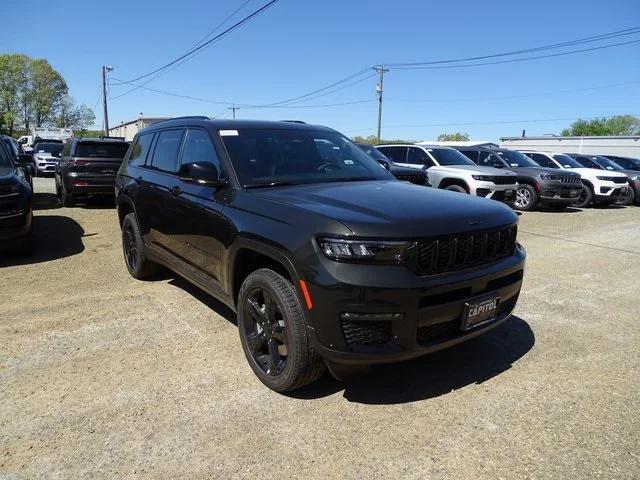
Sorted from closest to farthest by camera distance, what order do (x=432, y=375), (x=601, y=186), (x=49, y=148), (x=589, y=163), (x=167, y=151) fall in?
1. (x=432, y=375)
2. (x=167, y=151)
3. (x=601, y=186)
4. (x=589, y=163)
5. (x=49, y=148)

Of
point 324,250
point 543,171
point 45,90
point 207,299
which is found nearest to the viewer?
point 324,250

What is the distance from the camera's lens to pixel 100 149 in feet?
38.0

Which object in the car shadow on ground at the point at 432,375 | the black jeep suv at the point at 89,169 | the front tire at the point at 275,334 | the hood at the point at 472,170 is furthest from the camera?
the hood at the point at 472,170

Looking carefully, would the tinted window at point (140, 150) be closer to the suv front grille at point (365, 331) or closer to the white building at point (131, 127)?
the suv front grille at point (365, 331)

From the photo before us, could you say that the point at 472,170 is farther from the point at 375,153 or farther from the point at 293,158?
the point at 293,158

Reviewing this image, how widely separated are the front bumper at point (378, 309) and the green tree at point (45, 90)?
91.9m

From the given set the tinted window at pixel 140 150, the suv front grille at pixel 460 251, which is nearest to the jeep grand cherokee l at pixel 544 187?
the tinted window at pixel 140 150

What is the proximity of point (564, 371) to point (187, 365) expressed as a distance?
9.07ft

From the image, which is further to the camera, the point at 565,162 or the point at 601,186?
the point at 565,162

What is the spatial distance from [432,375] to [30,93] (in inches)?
3646

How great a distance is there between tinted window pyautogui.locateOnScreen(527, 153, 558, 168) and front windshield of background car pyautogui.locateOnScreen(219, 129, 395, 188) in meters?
13.2

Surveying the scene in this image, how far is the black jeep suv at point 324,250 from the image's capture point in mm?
2641

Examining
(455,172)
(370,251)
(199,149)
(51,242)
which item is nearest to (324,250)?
(370,251)

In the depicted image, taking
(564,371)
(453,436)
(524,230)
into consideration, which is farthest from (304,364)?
(524,230)
